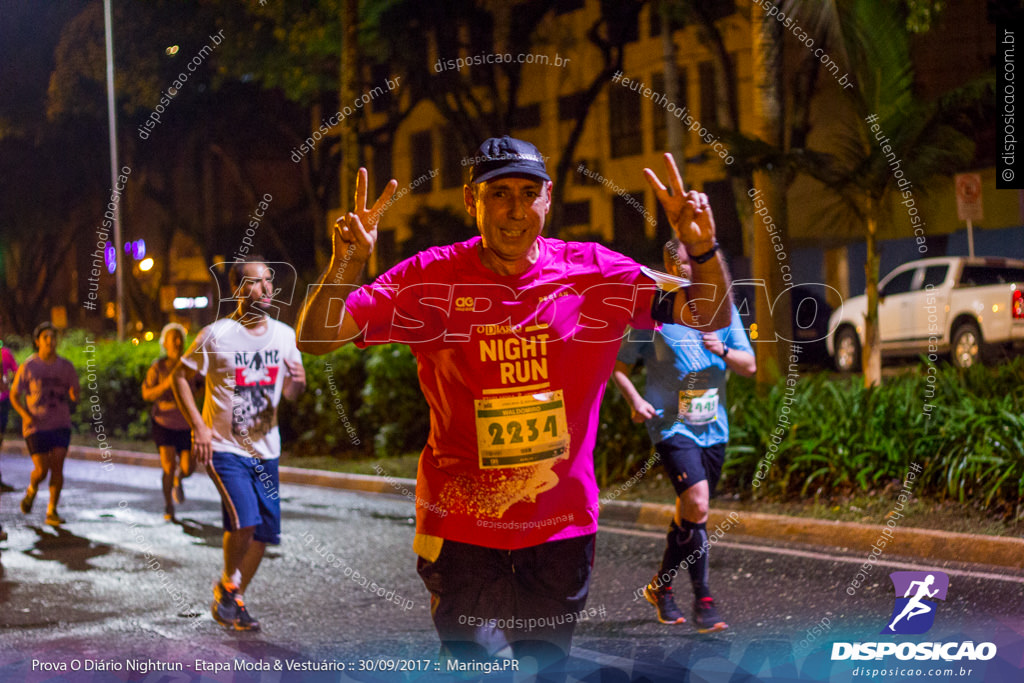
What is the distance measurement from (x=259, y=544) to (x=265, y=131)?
28.0 meters

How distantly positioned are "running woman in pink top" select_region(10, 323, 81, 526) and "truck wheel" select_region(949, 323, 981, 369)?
37.3 ft

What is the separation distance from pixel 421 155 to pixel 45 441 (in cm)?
2449

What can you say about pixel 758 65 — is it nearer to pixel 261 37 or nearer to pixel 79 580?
pixel 79 580

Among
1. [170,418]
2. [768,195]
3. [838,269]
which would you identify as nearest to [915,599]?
[768,195]

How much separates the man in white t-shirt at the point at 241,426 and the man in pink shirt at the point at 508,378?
2.76 meters

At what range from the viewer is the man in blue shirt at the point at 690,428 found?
5.64 m

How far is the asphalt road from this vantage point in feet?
16.2

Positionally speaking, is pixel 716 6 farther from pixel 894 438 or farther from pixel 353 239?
pixel 353 239

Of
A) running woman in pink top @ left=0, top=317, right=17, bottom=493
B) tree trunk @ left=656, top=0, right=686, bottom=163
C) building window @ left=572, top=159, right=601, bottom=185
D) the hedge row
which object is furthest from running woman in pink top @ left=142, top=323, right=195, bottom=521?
building window @ left=572, top=159, right=601, bottom=185

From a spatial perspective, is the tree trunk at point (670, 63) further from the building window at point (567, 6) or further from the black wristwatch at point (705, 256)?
the black wristwatch at point (705, 256)

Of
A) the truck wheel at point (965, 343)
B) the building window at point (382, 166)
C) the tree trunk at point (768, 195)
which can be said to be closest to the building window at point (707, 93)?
the building window at point (382, 166)

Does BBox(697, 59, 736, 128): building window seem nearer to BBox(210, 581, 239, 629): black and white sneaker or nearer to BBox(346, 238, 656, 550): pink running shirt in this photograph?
BBox(210, 581, 239, 629): black and white sneaker

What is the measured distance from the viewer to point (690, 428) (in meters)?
5.71

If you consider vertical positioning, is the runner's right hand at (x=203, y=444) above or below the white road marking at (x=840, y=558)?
above
